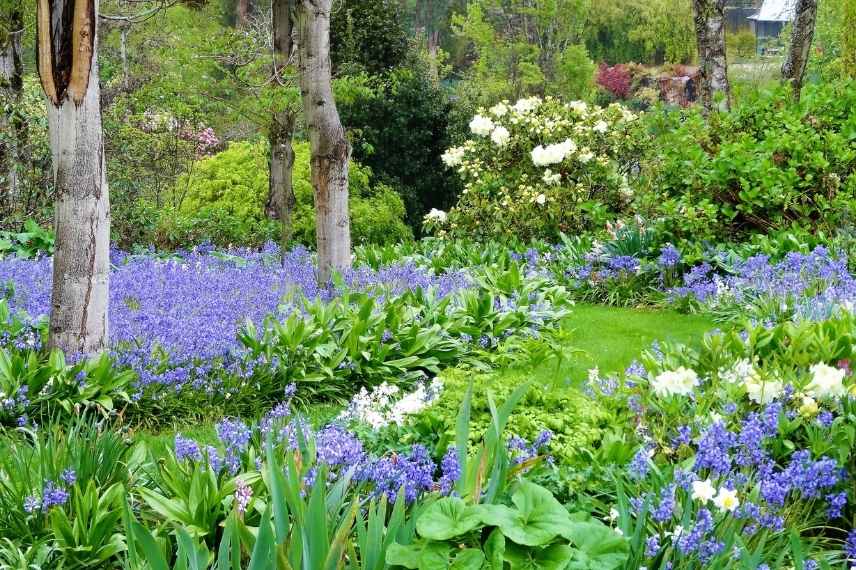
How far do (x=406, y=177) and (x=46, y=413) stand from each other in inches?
460

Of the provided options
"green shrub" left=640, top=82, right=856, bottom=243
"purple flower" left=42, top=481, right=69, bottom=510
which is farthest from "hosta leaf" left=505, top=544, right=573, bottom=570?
"green shrub" left=640, top=82, right=856, bottom=243

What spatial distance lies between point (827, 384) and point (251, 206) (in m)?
10.9

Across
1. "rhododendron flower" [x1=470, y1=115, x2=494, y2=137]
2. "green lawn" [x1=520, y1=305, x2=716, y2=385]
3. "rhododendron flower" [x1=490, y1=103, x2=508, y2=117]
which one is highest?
"rhododendron flower" [x1=490, y1=103, x2=508, y2=117]

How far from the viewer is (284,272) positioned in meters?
7.80

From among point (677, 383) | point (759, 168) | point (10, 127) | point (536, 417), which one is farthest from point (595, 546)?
point (10, 127)

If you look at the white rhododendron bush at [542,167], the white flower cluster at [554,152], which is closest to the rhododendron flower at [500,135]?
the white rhododendron bush at [542,167]

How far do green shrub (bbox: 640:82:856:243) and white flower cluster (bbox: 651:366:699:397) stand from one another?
15.8ft

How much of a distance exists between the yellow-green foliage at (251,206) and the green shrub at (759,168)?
5304mm

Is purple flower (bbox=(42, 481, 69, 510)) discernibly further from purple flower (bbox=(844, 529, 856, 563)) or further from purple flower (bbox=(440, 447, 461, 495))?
purple flower (bbox=(844, 529, 856, 563))

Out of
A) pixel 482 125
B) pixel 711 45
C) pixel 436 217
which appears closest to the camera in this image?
pixel 711 45

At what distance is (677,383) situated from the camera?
12.4ft

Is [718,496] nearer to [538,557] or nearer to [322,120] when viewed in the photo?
[538,557]

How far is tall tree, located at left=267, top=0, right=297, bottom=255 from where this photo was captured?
38.6 feet

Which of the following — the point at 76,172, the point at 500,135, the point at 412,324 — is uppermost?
the point at 500,135
